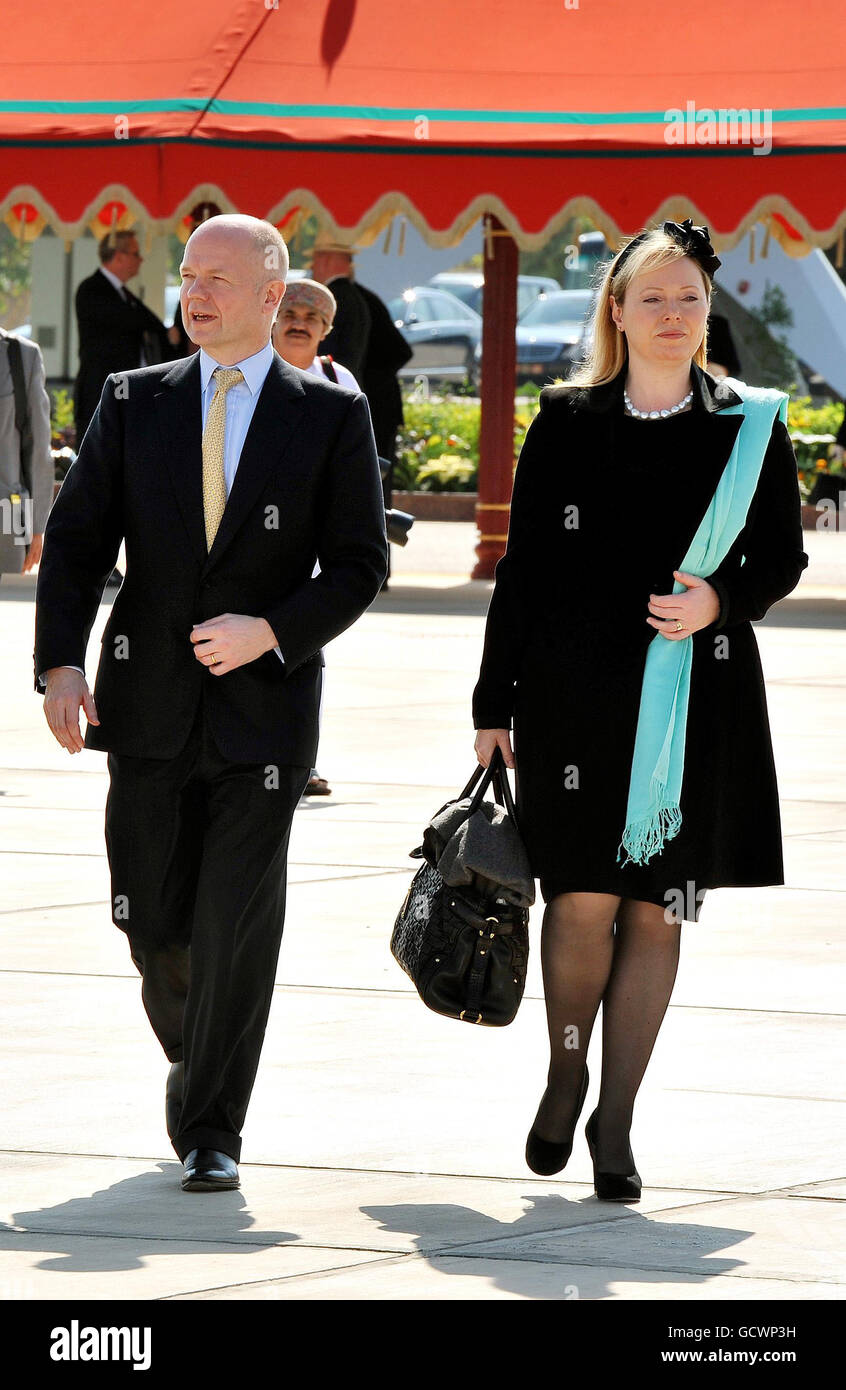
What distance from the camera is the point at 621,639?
5191 mm

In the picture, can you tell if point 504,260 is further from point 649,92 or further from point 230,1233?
point 230,1233

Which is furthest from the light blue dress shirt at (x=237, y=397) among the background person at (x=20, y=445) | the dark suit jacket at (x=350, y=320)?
the dark suit jacket at (x=350, y=320)

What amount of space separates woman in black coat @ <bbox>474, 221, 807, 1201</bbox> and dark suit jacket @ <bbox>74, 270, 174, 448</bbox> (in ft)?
41.0

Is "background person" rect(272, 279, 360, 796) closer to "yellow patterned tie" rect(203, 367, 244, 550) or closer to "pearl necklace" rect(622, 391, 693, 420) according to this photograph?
"yellow patterned tie" rect(203, 367, 244, 550)

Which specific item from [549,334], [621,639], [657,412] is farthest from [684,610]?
[549,334]

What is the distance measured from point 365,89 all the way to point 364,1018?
1235 cm

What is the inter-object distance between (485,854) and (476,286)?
40.0 metres

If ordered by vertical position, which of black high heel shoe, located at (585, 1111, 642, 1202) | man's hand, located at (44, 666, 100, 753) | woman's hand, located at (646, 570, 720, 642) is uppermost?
woman's hand, located at (646, 570, 720, 642)

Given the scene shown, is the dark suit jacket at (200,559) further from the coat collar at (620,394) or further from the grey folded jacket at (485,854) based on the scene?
the coat collar at (620,394)

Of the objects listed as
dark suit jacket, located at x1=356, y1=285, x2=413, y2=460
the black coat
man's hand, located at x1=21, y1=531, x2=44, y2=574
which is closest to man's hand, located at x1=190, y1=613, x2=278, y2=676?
the black coat

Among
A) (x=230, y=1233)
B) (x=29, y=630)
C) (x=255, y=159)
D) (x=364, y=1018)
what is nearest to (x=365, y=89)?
(x=255, y=159)

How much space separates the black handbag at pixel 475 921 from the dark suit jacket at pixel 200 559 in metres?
0.35

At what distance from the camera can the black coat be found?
5.19m

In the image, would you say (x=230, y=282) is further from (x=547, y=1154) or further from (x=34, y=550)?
(x=34, y=550)
